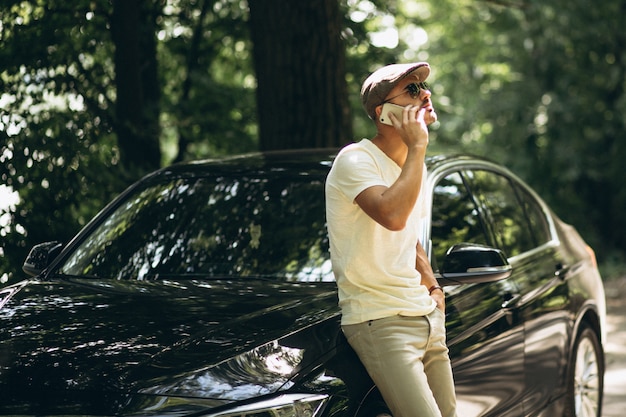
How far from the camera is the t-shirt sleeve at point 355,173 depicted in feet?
10.7

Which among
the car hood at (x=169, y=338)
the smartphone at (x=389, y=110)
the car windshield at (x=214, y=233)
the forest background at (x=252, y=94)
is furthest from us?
the forest background at (x=252, y=94)

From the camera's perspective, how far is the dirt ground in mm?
6840

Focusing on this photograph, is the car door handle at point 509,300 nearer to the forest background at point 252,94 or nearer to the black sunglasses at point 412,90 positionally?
the black sunglasses at point 412,90

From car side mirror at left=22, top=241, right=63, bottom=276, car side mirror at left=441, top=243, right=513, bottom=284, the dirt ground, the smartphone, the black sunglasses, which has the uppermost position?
the black sunglasses

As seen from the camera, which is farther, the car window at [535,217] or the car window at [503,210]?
the car window at [535,217]

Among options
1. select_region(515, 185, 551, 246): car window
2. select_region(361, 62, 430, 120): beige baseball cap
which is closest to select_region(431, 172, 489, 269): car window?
select_region(515, 185, 551, 246): car window

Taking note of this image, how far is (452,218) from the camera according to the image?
476cm

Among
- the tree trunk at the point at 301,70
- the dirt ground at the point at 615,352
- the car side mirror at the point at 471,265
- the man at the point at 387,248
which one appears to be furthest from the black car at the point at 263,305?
the tree trunk at the point at 301,70

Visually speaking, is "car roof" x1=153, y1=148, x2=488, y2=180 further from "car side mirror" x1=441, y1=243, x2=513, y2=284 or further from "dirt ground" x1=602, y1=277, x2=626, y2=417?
"dirt ground" x1=602, y1=277, x2=626, y2=417

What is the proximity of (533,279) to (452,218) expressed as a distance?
2.14ft

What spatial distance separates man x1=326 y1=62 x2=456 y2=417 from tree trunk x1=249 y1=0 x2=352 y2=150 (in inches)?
162

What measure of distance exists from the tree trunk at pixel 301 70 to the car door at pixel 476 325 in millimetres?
2713

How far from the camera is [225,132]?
9500mm

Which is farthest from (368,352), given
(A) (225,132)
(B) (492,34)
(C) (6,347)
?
(B) (492,34)
